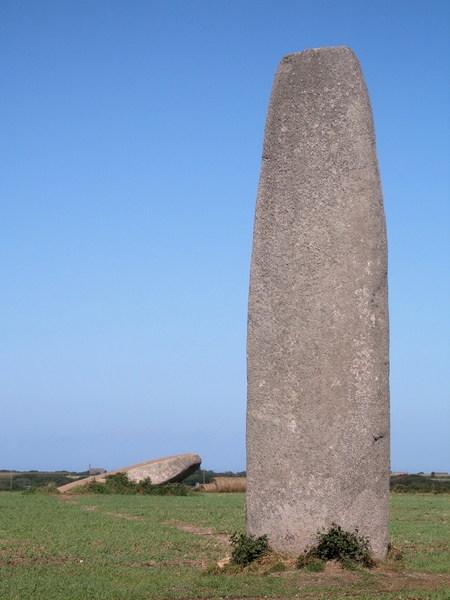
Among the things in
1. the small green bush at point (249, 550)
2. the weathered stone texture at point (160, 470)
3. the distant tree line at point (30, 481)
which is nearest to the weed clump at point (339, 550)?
the small green bush at point (249, 550)

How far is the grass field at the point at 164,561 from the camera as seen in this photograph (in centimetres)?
732

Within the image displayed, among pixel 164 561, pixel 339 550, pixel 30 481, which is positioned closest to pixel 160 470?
pixel 30 481

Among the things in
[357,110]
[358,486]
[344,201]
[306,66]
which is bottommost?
[358,486]

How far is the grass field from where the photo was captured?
732 centimetres

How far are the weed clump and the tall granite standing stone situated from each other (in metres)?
0.11

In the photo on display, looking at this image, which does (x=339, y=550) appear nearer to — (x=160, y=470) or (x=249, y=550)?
(x=249, y=550)

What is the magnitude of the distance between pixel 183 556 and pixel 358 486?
9.03ft

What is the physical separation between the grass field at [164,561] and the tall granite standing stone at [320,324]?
2.36ft

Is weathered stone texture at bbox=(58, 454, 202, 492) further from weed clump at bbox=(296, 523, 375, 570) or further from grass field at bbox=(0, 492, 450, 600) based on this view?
weed clump at bbox=(296, 523, 375, 570)

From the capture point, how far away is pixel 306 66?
914 cm

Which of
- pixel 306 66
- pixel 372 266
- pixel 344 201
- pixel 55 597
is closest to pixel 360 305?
pixel 372 266

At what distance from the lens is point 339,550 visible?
8039 millimetres

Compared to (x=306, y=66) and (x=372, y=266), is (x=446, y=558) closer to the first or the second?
(x=372, y=266)

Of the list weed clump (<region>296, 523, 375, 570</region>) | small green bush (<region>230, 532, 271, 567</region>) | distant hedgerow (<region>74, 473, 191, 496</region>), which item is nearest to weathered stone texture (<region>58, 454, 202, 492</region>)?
distant hedgerow (<region>74, 473, 191, 496</region>)
